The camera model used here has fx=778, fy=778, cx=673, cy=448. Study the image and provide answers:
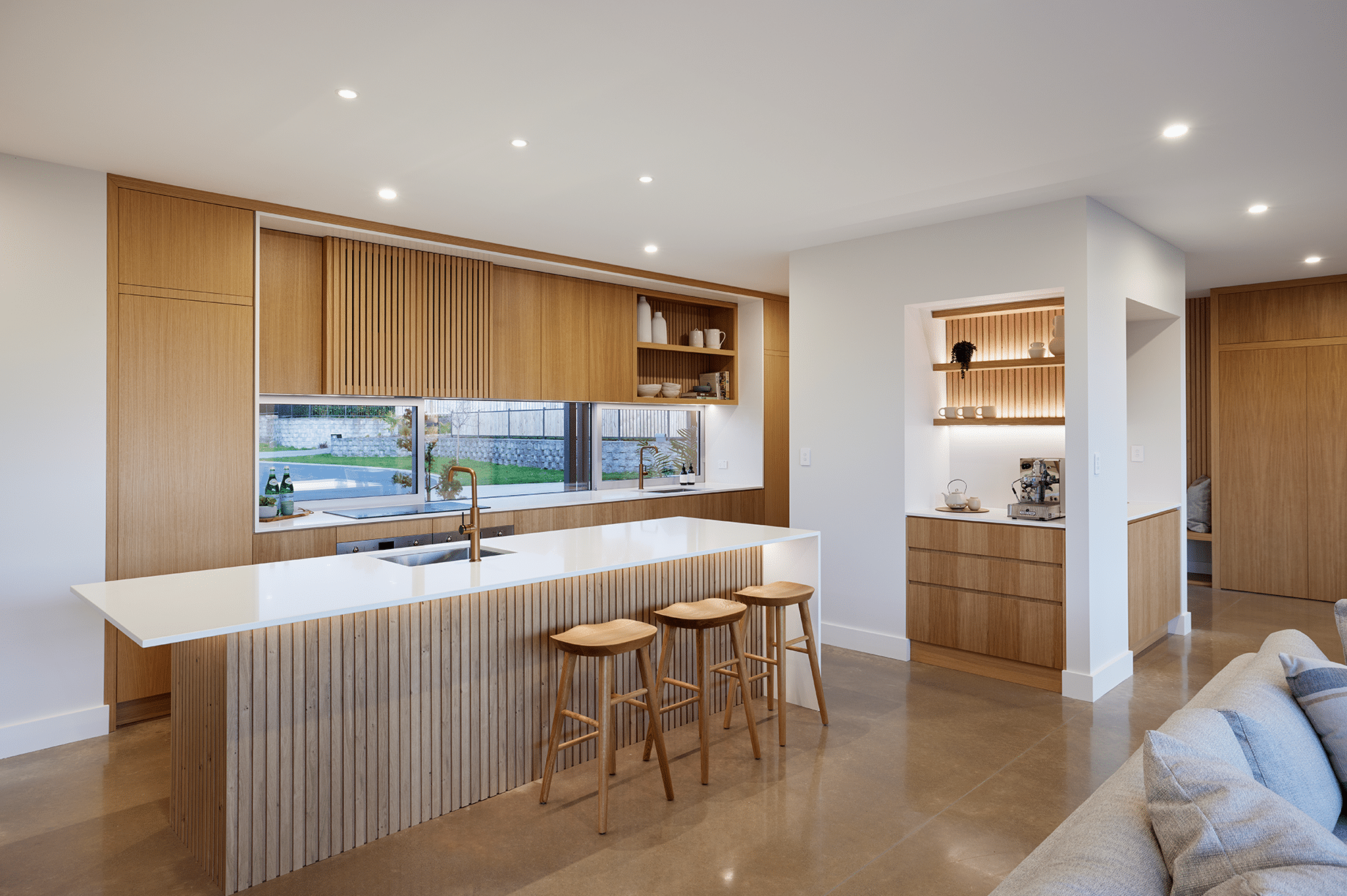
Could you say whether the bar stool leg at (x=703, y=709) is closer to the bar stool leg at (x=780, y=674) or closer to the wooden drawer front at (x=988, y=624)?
the bar stool leg at (x=780, y=674)

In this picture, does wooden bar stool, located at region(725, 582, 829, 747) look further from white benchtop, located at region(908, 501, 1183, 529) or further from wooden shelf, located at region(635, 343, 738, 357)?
wooden shelf, located at region(635, 343, 738, 357)

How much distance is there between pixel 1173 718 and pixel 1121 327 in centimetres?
347

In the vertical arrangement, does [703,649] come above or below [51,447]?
below

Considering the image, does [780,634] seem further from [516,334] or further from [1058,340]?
[516,334]

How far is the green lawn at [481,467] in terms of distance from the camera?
197 inches

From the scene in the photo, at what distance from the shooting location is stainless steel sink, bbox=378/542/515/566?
3197 millimetres

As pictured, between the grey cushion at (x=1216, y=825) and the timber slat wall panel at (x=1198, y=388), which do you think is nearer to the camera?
the grey cushion at (x=1216, y=825)

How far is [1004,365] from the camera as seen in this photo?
188 inches

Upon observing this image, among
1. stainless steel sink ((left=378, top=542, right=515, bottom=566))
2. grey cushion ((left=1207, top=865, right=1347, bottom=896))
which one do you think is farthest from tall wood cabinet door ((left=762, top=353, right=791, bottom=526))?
grey cushion ((left=1207, top=865, right=1347, bottom=896))

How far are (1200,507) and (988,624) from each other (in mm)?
3965

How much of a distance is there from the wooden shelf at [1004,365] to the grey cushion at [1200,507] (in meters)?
3.51

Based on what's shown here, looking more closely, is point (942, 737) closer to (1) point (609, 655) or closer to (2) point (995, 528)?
(2) point (995, 528)

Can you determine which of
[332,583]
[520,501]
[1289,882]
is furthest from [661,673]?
[1289,882]

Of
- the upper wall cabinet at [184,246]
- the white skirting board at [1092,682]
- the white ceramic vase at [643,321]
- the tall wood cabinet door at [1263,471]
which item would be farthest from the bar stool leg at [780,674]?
the tall wood cabinet door at [1263,471]
